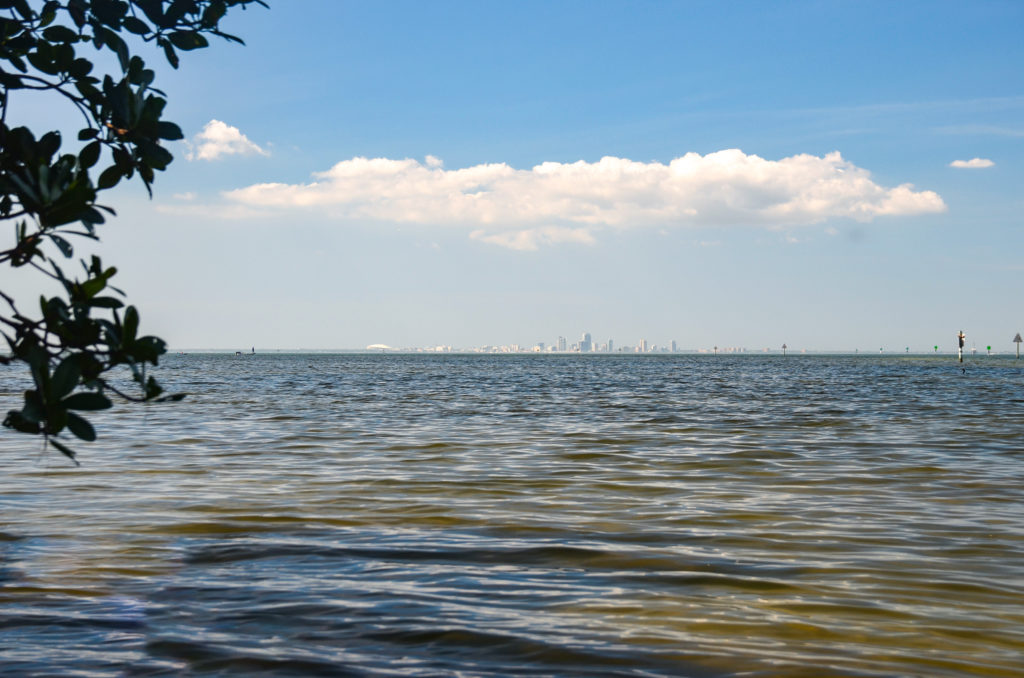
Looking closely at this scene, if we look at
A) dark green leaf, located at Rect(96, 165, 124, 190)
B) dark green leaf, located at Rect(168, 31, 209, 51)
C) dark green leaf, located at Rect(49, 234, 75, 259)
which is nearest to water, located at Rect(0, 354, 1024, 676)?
dark green leaf, located at Rect(49, 234, 75, 259)

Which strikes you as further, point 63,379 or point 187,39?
point 187,39

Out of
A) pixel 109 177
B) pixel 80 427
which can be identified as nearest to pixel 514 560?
pixel 80 427

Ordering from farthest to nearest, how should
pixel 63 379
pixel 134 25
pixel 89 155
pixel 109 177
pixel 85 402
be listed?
pixel 134 25 < pixel 89 155 < pixel 109 177 < pixel 85 402 < pixel 63 379

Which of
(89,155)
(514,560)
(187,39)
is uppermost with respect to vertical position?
(187,39)

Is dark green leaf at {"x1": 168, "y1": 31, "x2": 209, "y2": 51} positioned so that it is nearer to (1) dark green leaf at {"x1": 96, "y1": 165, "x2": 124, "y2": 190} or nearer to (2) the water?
(1) dark green leaf at {"x1": 96, "y1": 165, "x2": 124, "y2": 190}

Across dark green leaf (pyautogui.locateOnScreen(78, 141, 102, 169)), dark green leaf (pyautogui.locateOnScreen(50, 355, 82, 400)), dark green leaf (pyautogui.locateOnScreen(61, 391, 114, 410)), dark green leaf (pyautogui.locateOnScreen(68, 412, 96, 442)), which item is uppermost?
dark green leaf (pyautogui.locateOnScreen(78, 141, 102, 169))

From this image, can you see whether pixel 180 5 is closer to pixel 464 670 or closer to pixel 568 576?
pixel 464 670

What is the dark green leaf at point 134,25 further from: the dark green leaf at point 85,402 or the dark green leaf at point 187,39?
the dark green leaf at point 85,402

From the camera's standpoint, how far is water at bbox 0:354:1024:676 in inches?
190

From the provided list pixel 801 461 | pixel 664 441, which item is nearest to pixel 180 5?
pixel 801 461

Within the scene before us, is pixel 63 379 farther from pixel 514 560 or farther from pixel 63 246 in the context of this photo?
pixel 514 560

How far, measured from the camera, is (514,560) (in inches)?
274

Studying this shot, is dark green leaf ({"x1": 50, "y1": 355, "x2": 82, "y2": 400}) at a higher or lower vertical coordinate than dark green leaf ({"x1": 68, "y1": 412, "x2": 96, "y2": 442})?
higher

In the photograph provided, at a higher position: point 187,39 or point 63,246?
point 187,39
